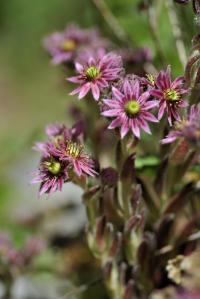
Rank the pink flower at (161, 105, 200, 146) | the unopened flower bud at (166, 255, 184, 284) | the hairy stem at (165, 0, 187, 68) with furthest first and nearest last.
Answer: the hairy stem at (165, 0, 187, 68)
the unopened flower bud at (166, 255, 184, 284)
the pink flower at (161, 105, 200, 146)

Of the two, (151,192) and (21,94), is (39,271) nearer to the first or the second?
(151,192)

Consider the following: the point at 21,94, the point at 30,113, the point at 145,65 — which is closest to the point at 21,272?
the point at 145,65

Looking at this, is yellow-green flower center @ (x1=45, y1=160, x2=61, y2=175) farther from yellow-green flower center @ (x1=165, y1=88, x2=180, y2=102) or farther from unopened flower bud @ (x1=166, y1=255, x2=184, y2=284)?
unopened flower bud @ (x1=166, y1=255, x2=184, y2=284)

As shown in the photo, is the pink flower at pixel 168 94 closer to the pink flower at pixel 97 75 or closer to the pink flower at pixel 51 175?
the pink flower at pixel 97 75

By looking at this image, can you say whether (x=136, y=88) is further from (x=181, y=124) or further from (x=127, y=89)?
(x=181, y=124)

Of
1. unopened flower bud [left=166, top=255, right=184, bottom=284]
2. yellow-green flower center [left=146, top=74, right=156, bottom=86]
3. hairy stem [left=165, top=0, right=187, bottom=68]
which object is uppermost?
hairy stem [left=165, top=0, right=187, bottom=68]

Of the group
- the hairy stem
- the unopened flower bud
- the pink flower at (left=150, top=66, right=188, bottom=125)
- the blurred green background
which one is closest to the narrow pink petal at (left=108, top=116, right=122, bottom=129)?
the pink flower at (left=150, top=66, right=188, bottom=125)
